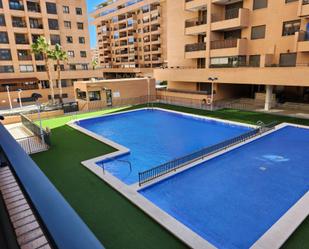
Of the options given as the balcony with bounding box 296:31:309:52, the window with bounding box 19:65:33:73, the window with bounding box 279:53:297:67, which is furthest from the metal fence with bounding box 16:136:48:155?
the window with bounding box 19:65:33:73

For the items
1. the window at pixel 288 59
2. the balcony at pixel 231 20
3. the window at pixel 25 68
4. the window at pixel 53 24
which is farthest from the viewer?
the window at pixel 53 24

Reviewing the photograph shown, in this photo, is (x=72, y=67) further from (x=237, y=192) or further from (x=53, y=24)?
(x=237, y=192)

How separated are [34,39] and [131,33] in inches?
1382

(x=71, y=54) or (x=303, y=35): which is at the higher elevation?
(x=71, y=54)

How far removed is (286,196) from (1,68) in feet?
153

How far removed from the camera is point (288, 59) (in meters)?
27.1

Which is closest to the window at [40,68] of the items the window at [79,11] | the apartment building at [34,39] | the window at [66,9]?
the apartment building at [34,39]

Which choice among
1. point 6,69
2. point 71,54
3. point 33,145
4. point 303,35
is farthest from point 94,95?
point 303,35

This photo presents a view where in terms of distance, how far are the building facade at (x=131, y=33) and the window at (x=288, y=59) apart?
40828 millimetres

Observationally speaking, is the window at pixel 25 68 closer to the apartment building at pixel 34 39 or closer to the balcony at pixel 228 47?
the apartment building at pixel 34 39

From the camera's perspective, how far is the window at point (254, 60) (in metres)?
29.7

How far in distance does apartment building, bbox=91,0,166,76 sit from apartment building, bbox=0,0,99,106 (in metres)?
21.7

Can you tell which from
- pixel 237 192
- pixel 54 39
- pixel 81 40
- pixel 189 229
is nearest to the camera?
pixel 189 229

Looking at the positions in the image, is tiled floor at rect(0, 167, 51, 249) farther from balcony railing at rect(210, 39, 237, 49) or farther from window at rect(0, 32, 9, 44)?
window at rect(0, 32, 9, 44)
